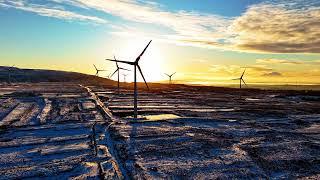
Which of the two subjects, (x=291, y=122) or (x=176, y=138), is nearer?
(x=176, y=138)

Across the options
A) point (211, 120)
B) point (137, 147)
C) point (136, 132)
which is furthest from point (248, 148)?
point (211, 120)

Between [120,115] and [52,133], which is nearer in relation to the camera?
[52,133]

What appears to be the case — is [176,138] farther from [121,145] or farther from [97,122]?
[97,122]

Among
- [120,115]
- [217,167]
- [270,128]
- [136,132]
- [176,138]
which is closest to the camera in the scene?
[217,167]

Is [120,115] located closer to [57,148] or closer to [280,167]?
[57,148]

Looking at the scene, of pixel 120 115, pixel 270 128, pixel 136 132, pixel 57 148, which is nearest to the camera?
pixel 57 148

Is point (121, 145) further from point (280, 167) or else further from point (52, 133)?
point (280, 167)

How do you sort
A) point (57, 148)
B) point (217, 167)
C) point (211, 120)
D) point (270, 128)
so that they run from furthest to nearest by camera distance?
point (211, 120) → point (270, 128) → point (57, 148) → point (217, 167)

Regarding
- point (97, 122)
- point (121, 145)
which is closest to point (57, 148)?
point (121, 145)

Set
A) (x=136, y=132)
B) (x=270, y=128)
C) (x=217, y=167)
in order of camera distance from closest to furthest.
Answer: (x=217, y=167)
(x=136, y=132)
(x=270, y=128)
